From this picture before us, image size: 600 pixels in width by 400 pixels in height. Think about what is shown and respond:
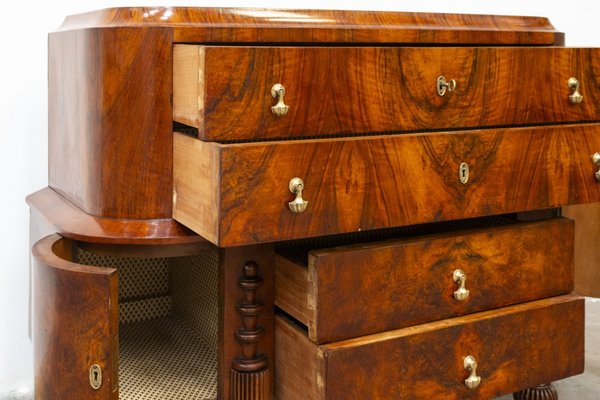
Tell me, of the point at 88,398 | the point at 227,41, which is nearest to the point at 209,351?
the point at 88,398

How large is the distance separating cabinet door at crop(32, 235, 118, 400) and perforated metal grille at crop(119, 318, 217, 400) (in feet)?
0.67

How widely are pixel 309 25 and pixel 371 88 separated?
12cm

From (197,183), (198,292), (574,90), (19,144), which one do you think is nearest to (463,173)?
(574,90)

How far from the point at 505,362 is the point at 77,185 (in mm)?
594

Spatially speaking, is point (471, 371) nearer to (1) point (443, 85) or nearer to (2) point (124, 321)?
(1) point (443, 85)

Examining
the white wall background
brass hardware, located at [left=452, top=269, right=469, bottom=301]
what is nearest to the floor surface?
the white wall background

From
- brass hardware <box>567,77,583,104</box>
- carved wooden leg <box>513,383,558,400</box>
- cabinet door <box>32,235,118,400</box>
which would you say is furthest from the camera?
carved wooden leg <box>513,383,558,400</box>

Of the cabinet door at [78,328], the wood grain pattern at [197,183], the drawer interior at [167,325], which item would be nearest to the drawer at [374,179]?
the wood grain pattern at [197,183]

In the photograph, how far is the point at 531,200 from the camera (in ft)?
3.57

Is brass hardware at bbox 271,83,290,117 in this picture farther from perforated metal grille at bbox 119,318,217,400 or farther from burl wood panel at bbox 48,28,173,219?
perforated metal grille at bbox 119,318,217,400

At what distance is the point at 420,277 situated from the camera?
103 cm

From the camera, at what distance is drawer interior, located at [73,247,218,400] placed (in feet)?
3.75

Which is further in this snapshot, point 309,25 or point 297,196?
point 309,25

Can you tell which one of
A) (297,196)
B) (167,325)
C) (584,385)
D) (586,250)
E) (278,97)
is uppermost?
(278,97)
